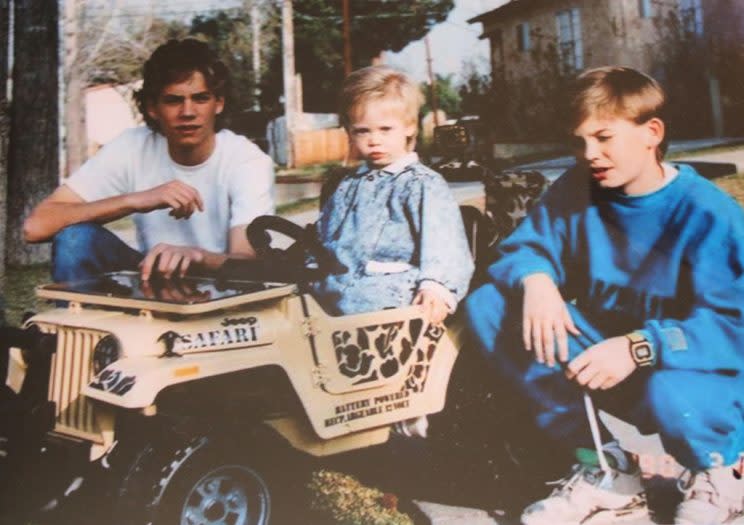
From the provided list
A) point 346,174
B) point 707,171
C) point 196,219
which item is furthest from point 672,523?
point 196,219

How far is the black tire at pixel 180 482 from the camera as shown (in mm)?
1494

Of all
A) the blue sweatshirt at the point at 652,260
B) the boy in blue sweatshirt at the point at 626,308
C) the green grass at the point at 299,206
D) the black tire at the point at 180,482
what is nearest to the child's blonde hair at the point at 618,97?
the boy in blue sweatshirt at the point at 626,308

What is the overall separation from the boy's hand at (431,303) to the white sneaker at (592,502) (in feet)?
1.64

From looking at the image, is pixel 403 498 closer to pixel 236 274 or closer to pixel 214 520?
pixel 214 520

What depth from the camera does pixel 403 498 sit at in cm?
192

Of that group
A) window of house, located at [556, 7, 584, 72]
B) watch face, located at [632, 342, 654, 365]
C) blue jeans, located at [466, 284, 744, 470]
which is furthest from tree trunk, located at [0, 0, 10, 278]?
watch face, located at [632, 342, 654, 365]

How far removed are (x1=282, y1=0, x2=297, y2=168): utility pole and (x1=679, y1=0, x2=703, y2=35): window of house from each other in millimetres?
1057

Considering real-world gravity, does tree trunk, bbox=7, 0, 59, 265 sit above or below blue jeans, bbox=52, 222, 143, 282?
above

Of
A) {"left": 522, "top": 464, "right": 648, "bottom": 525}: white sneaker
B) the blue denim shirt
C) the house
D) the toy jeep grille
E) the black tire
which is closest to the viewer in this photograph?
the black tire

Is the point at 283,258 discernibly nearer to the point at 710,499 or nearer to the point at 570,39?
the point at 570,39

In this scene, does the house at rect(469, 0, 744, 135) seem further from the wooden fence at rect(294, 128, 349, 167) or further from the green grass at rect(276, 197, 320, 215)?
the green grass at rect(276, 197, 320, 215)

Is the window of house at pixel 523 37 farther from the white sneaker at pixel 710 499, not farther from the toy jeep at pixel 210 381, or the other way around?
the white sneaker at pixel 710 499

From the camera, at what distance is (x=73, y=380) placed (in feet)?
5.36

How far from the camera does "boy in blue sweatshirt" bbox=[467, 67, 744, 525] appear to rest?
5.48ft
